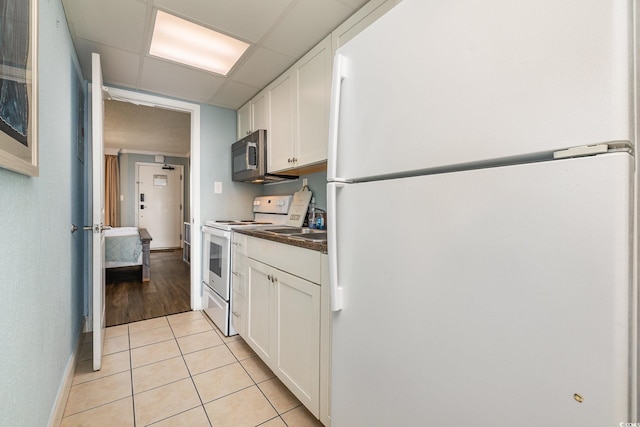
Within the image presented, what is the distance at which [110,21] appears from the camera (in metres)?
1.65

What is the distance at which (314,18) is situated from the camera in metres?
1.63

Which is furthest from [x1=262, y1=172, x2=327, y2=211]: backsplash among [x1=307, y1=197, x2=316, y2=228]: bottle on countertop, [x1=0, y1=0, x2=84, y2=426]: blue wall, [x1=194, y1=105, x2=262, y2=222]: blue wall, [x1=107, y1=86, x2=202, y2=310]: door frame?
[x1=0, y1=0, x2=84, y2=426]: blue wall

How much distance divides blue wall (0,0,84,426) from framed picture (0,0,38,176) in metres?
0.08

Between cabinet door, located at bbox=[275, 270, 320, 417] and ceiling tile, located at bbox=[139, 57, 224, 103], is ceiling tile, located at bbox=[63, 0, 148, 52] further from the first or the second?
cabinet door, located at bbox=[275, 270, 320, 417]

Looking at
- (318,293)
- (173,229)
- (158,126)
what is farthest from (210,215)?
(173,229)

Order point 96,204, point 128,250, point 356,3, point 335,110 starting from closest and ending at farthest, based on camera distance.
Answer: point 335,110, point 356,3, point 96,204, point 128,250

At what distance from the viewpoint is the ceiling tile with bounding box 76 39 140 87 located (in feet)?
6.33

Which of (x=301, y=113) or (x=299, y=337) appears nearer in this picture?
(x=299, y=337)

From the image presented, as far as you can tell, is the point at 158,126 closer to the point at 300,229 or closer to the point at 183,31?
the point at 183,31

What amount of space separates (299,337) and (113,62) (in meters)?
2.41

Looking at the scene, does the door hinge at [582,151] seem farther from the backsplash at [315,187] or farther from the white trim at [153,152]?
the white trim at [153,152]

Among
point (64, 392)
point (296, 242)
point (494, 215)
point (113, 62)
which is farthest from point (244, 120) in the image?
point (494, 215)

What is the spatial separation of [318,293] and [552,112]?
3.40ft

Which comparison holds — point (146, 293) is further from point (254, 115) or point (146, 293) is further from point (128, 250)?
point (254, 115)
